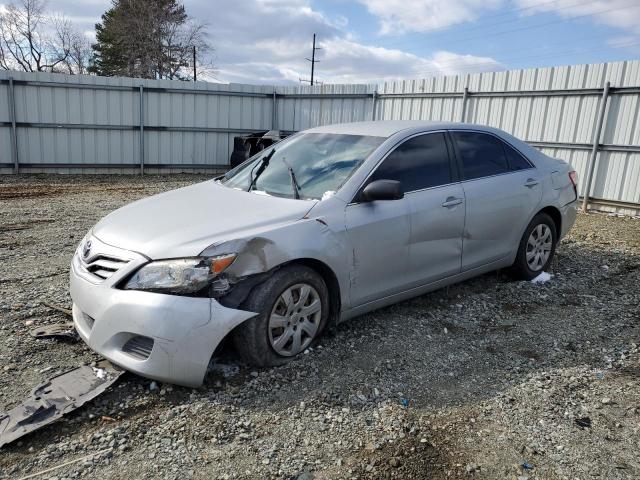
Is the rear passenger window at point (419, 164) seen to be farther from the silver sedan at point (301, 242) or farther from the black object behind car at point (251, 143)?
the black object behind car at point (251, 143)

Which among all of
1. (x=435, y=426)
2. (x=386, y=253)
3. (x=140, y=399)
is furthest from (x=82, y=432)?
(x=386, y=253)

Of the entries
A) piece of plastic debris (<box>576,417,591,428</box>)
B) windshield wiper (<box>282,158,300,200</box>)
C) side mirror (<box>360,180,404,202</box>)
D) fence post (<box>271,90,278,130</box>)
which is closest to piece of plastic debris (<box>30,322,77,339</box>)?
windshield wiper (<box>282,158,300,200</box>)

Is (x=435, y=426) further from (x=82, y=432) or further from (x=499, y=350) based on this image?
(x=82, y=432)

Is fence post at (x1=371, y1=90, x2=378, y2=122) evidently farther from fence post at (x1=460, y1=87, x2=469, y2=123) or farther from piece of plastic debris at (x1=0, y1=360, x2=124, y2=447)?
piece of plastic debris at (x1=0, y1=360, x2=124, y2=447)

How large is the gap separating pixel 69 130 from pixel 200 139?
11.1 ft

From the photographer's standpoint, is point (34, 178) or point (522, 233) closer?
point (522, 233)

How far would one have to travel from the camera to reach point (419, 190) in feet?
13.8

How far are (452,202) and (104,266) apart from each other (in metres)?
2.73

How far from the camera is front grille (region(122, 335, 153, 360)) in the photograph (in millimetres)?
3084

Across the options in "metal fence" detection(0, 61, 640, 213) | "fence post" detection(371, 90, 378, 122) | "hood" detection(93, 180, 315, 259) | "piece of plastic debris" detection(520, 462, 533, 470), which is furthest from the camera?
"fence post" detection(371, 90, 378, 122)

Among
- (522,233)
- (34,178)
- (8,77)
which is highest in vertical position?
(8,77)

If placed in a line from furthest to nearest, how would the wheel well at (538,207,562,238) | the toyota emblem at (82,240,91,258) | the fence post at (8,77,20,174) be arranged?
the fence post at (8,77,20,174), the wheel well at (538,207,562,238), the toyota emblem at (82,240,91,258)

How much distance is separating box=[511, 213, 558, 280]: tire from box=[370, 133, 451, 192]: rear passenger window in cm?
135

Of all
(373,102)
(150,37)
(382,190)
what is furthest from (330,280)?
(150,37)
